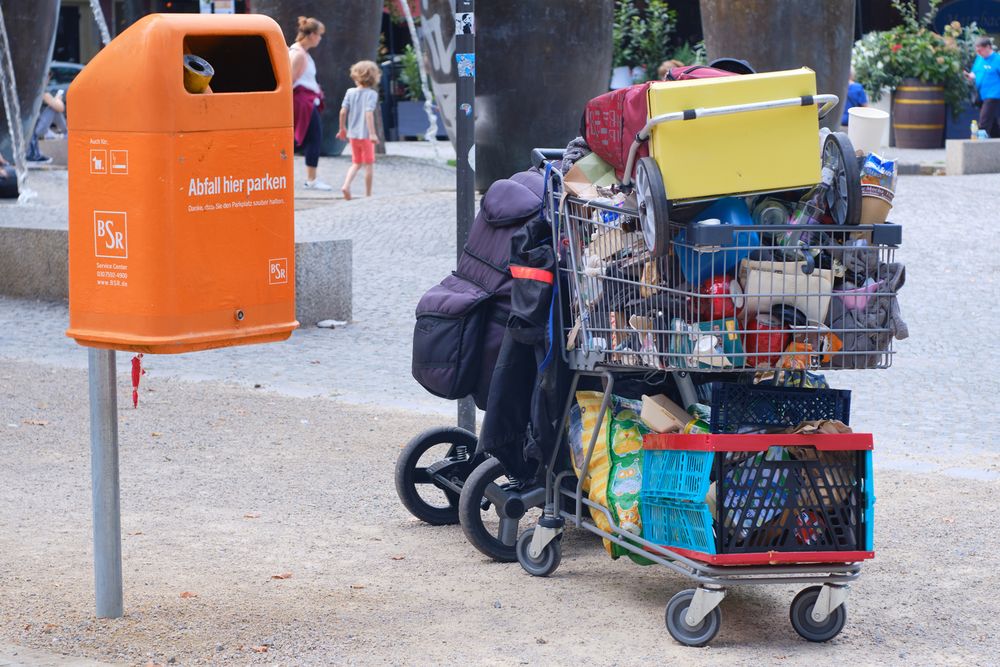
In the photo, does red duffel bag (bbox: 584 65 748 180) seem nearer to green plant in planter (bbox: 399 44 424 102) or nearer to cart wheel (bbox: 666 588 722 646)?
cart wheel (bbox: 666 588 722 646)

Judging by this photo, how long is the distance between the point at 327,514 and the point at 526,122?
9.09m

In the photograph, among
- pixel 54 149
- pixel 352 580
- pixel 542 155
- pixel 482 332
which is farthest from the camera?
pixel 54 149

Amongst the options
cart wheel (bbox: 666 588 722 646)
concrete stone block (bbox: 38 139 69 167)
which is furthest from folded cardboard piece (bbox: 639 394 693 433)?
concrete stone block (bbox: 38 139 69 167)

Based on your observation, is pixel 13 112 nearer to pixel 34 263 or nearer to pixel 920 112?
pixel 34 263

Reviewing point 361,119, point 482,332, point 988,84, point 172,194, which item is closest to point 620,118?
point 482,332

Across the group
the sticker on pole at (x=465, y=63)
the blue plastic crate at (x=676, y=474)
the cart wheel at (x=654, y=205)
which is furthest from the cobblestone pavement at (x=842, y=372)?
the cart wheel at (x=654, y=205)

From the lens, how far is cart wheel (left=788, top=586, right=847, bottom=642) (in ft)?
14.2

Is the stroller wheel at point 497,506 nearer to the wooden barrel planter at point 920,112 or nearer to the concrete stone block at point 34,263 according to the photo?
the concrete stone block at point 34,263

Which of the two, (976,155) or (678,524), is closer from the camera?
(678,524)

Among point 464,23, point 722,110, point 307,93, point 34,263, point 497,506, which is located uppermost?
point 464,23

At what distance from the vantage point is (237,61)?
15.3 feet

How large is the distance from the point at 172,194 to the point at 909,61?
65.7 ft

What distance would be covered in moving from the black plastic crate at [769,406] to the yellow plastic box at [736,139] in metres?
0.61

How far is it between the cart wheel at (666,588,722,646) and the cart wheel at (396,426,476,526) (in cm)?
140
